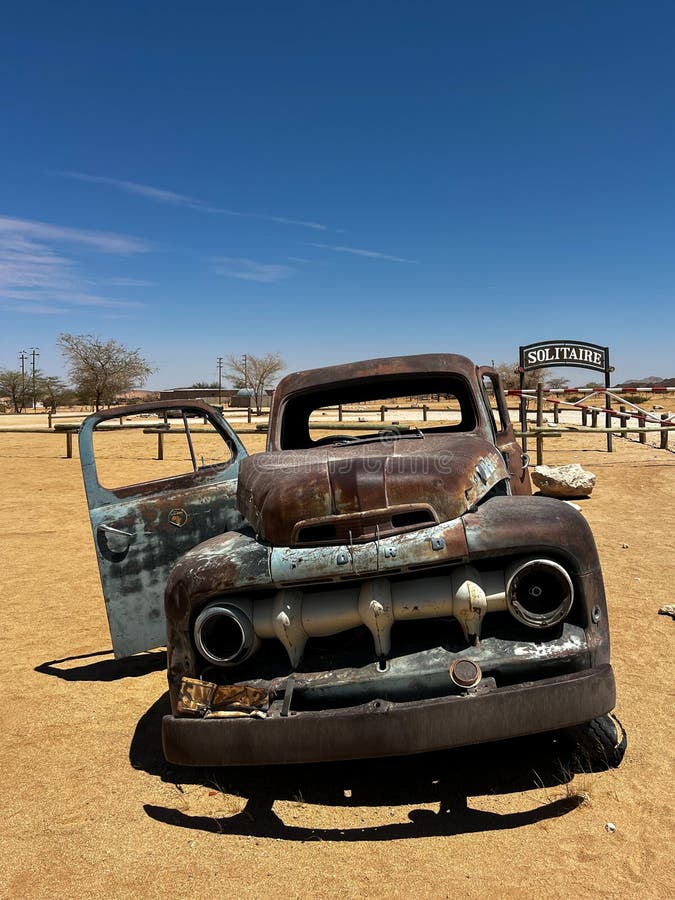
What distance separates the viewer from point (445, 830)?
235 centimetres

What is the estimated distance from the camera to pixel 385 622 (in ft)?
7.75

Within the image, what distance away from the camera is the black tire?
8.91ft

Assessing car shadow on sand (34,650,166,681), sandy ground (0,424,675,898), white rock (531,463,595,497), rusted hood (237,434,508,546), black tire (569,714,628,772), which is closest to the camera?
sandy ground (0,424,675,898)

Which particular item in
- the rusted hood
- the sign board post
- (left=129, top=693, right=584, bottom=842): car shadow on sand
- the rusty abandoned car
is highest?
the sign board post

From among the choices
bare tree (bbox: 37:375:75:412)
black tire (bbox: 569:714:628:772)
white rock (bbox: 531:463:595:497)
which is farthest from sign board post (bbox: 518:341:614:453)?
bare tree (bbox: 37:375:75:412)

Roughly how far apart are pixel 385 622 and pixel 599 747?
1205 millimetres

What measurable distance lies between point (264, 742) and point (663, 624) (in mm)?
3291

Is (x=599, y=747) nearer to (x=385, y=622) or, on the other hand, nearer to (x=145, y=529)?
(x=385, y=622)

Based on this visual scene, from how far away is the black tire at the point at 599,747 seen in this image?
8.91 ft

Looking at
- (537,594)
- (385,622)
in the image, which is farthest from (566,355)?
(385,622)

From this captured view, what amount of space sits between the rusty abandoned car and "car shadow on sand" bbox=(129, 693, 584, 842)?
325 millimetres

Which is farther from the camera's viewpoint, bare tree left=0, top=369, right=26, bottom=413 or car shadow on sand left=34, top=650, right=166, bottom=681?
bare tree left=0, top=369, right=26, bottom=413

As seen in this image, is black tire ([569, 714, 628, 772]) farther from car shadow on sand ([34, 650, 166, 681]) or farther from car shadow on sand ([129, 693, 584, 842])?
car shadow on sand ([34, 650, 166, 681])

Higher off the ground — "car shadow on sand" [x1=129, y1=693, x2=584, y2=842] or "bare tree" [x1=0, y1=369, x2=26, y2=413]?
"bare tree" [x1=0, y1=369, x2=26, y2=413]
